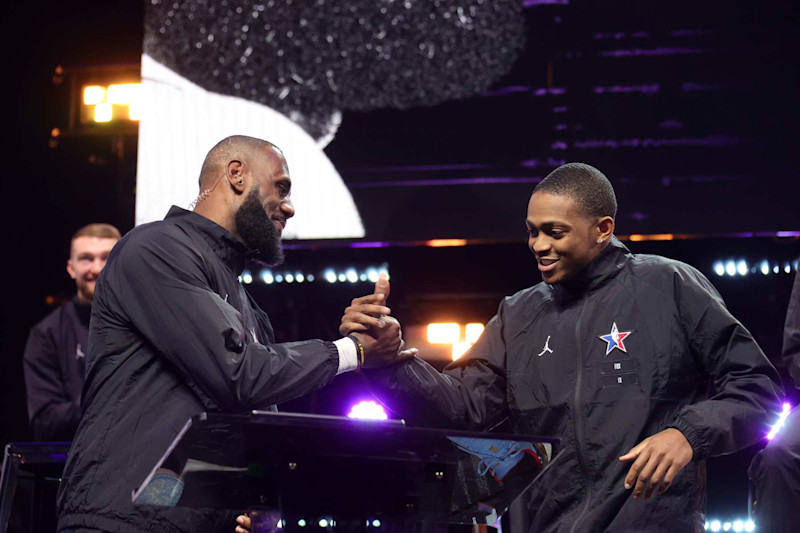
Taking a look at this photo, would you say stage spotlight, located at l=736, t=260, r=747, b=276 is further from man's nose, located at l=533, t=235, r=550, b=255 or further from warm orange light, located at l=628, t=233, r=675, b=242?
man's nose, located at l=533, t=235, r=550, b=255

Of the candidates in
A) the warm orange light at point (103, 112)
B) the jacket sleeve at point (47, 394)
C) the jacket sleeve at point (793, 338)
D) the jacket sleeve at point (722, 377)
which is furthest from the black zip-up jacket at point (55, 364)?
the jacket sleeve at point (793, 338)

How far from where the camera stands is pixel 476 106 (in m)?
5.45

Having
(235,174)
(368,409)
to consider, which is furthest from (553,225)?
(368,409)

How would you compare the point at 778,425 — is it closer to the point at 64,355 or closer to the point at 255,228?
the point at 255,228

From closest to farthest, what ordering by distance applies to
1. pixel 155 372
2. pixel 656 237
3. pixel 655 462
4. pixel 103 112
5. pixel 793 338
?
1. pixel 655 462
2. pixel 155 372
3. pixel 793 338
4. pixel 656 237
5. pixel 103 112

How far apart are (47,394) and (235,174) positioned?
7.97 ft

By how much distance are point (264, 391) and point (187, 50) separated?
3891 mm

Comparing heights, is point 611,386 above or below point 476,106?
below

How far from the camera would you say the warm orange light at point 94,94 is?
5953 millimetres

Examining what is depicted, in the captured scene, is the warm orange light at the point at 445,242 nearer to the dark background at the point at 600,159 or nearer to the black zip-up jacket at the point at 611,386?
the dark background at the point at 600,159

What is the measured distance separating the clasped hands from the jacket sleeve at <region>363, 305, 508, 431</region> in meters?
0.08

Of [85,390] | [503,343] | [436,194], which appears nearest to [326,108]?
[436,194]

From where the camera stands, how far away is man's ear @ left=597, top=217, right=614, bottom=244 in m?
3.06

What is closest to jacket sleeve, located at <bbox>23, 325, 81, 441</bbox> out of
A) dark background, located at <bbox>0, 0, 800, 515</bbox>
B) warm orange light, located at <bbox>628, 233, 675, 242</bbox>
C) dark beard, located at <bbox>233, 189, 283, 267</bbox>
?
dark background, located at <bbox>0, 0, 800, 515</bbox>
